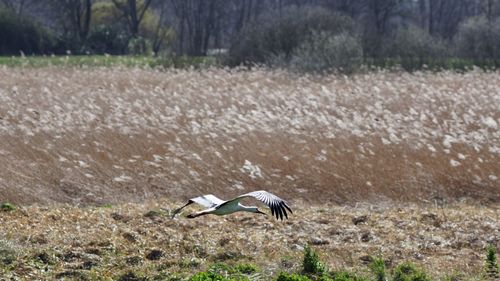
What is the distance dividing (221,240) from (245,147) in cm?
421

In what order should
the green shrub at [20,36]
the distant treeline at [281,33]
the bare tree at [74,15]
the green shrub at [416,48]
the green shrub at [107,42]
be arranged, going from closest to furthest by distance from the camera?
the distant treeline at [281,33] < the green shrub at [416,48] < the green shrub at [20,36] < the green shrub at [107,42] < the bare tree at [74,15]

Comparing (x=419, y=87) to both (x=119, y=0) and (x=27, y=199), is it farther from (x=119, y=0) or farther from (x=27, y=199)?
(x=119, y=0)

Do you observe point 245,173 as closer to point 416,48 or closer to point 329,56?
point 329,56

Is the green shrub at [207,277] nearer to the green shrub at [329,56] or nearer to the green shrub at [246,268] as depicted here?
the green shrub at [246,268]

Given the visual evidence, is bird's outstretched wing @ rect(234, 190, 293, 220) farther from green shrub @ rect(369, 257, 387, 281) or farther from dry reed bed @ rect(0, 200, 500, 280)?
green shrub @ rect(369, 257, 387, 281)

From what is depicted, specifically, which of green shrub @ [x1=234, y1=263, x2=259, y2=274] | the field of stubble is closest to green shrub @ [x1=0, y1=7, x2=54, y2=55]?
the field of stubble

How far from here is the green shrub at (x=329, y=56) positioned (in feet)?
85.5

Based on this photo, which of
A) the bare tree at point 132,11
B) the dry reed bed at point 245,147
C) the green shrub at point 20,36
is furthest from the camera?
the bare tree at point 132,11

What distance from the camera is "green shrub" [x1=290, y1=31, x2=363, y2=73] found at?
2605cm

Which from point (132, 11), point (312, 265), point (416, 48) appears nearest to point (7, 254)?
point (312, 265)

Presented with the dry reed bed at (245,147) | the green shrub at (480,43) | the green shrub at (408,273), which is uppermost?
the green shrub at (408,273)

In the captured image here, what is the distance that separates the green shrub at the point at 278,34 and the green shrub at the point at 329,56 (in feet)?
9.93

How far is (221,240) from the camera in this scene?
1003 cm

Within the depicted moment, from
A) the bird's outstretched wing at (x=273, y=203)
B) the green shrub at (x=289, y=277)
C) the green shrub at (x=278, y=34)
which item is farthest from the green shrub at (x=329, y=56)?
the bird's outstretched wing at (x=273, y=203)
